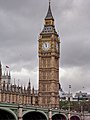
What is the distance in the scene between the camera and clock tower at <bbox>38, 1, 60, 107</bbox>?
116000 millimetres

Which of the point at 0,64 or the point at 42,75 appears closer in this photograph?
the point at 0,64

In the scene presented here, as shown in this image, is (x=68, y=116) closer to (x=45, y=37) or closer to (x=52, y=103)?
(x=52, y=103)

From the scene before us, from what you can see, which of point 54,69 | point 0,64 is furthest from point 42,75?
point 0,64

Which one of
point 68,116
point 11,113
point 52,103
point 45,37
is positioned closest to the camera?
point 11,113

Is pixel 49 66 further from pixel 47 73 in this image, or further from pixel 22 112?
pixel 22 112

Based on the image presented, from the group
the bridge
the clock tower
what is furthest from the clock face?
the bridge

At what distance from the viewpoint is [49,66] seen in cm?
11875

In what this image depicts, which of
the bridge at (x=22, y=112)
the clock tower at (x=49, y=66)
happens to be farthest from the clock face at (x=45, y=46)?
the bridge at (x=22, y=112)

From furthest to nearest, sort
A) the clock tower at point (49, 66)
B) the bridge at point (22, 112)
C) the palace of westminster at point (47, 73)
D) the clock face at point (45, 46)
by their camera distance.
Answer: the clock face at point (45, 46) < the clock tower at point (49, 66) < the palace of westminster at point (47, 73) < the bridge at point (22, 112)

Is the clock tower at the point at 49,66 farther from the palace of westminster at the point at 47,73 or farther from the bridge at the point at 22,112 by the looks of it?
the bridge at the point at 22,112

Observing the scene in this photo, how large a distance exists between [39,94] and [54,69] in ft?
27.9

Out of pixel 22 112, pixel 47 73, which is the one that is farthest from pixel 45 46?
pixel 22 112

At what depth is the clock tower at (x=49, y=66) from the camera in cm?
11600

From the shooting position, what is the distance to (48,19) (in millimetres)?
126562
